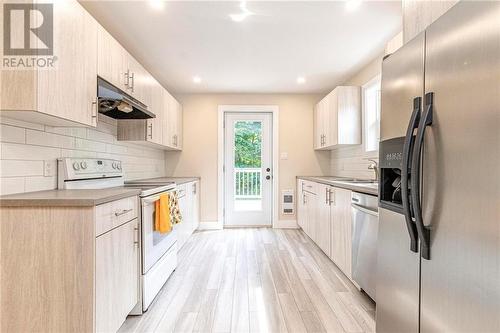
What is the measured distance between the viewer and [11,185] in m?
1.52

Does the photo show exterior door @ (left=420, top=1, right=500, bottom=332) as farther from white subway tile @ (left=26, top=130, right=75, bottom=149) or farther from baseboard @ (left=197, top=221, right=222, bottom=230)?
baseboard @ (left=197, top=221, right=222, bottom=230)

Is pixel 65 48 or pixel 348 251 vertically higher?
pixel 65 48

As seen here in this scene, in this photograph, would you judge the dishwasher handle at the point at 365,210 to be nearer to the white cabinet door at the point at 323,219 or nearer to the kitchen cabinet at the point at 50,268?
the white cabinet door at the point at 323,219

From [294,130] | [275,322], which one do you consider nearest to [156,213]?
[275,322]

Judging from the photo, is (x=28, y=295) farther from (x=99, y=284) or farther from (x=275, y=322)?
(x=275, y=322)

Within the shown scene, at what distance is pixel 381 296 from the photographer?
1.41 meters

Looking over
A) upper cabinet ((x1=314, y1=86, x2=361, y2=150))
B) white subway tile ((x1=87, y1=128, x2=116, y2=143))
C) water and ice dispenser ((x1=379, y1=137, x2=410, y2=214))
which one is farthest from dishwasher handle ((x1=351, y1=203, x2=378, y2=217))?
white subway tile ((x1=87, y1=128, x2=116, y2=143))

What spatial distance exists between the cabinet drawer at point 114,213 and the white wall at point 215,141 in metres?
2.76

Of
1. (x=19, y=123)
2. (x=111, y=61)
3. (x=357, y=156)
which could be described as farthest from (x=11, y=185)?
(x=357, y=156)

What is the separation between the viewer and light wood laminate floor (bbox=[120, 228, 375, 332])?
1.82 m

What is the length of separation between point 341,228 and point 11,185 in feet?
8.46

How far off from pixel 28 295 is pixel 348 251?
7.52 feet

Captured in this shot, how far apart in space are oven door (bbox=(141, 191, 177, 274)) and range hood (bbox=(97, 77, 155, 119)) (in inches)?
32.3

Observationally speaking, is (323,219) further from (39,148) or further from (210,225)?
(39,148)
